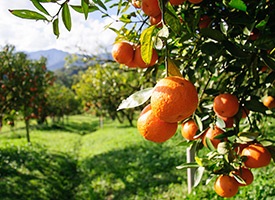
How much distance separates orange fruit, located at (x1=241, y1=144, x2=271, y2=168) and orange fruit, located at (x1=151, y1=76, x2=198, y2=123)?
53 cm

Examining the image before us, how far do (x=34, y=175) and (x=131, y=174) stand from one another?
207cm

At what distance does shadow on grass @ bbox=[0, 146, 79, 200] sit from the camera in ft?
17.3

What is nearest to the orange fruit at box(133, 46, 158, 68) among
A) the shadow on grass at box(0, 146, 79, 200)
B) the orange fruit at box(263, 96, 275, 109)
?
the orange fruit at box(263, 96, 275, 109)

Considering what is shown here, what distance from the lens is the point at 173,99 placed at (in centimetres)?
57

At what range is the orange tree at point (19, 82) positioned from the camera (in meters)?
9.22

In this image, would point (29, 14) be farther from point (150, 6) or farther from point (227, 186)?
point (227, 186)

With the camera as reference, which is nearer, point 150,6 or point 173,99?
point 173,99

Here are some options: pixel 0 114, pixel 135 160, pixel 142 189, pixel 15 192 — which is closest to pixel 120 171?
pixel 135 160

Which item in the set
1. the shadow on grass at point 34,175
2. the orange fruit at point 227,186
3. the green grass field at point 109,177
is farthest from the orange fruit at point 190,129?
the shadow on grass at point 34,175

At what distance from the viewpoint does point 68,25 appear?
93 cm

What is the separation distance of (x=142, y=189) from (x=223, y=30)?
460 centimetres

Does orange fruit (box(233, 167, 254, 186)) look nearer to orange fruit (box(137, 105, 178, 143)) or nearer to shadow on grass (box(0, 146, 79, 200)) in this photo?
orange fruit (box(137, 105, 178, 143))

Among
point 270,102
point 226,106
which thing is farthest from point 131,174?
point 226,106

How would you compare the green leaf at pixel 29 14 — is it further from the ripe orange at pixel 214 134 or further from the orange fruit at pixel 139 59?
the ripe orange at pixel 214 134
